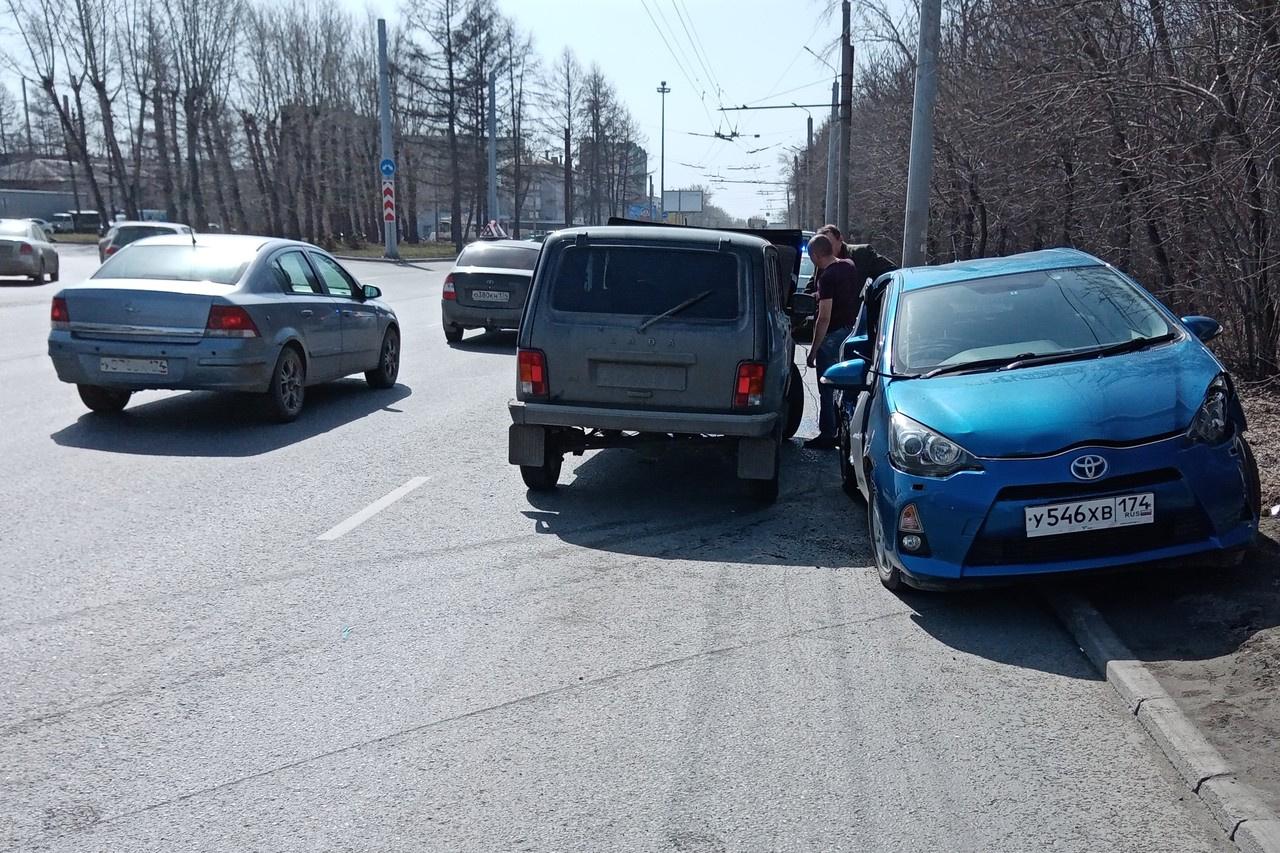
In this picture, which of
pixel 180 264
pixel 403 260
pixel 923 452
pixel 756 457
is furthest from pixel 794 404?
pixel 403 260

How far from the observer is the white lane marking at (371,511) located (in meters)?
6.95

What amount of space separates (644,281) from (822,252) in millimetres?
3227

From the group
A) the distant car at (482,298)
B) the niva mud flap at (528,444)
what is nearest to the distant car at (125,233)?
the distant car at (482,298)

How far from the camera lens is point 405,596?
18.9 feet

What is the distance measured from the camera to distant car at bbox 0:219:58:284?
2805 cm

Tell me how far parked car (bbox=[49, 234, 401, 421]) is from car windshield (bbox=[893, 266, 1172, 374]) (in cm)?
564

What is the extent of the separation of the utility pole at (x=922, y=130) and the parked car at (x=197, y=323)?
29.2ft

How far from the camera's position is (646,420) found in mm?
7441

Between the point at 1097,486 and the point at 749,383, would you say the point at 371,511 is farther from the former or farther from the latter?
the point at 1097,486

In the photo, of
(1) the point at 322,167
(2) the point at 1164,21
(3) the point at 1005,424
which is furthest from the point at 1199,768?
(1) the point at 322,167

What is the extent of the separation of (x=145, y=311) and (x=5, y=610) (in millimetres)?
4752

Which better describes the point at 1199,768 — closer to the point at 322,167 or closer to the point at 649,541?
the point at 649,541

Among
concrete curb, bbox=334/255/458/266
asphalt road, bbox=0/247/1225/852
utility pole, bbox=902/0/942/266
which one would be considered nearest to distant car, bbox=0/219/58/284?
concrete curb, bbox=334/255/458/266

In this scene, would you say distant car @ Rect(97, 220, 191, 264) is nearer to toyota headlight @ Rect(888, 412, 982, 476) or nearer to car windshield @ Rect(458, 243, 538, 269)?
car windshield @ Rect(458, 243, 538, 269)
